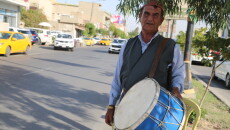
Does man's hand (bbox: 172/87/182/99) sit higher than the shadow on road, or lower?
higher

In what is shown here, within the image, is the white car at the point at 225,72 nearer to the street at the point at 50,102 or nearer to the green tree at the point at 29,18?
the street at the point at 50,102

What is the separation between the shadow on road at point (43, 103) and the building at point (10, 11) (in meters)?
24.4

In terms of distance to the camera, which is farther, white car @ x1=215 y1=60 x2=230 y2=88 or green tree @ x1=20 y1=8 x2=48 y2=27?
green tree @ x1=20 y1=8 x2=48 y2=27

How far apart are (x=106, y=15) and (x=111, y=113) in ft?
394

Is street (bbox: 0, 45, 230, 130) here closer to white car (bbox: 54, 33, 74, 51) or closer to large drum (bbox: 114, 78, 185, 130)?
large drum (bbox: 114, 78, 185, 130)

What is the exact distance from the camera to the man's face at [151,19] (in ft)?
8.72

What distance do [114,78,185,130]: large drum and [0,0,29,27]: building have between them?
3195cm

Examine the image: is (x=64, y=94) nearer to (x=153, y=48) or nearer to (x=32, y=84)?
(x=32, y=84)

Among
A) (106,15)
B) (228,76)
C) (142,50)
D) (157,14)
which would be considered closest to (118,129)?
(142,50)

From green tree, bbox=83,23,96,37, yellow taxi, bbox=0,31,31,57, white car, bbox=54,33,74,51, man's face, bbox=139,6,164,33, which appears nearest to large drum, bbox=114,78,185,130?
man's face, bbox=139,6,164,33

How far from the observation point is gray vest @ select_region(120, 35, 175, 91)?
8.21 feet

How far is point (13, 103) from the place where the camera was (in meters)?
6.48

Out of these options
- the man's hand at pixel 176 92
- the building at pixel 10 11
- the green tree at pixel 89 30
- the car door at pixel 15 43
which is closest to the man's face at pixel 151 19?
the man's hand at pixel 176 92

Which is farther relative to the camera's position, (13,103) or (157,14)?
(13,103)
